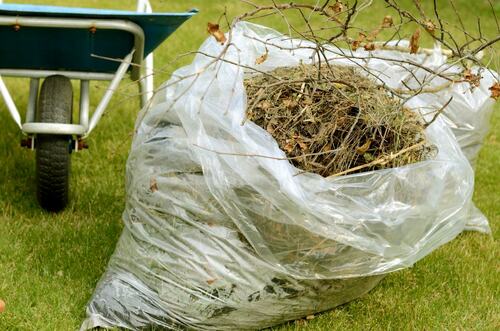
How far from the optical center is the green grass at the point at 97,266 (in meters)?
2.44

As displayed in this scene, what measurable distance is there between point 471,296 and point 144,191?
111 cm

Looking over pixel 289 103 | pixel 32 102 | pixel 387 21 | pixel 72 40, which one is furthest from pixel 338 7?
pixel 32 102

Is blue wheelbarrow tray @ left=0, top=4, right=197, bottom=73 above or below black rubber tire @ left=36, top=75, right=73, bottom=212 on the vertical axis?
above

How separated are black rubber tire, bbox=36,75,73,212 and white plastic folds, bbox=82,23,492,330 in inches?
20.7

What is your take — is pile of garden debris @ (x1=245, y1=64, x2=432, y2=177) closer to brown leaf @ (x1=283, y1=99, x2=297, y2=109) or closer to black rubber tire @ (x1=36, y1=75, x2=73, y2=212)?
brown leaf @ (x1=283, y1=99, x2=297, y2=109)

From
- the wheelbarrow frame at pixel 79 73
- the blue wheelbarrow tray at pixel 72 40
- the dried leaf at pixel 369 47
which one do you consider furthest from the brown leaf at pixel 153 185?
the dried leaf at pixel 369 47

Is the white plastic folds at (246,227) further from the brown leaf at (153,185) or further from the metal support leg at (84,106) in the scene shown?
the metal support leg at (84,106)

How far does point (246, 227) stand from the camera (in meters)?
2.21

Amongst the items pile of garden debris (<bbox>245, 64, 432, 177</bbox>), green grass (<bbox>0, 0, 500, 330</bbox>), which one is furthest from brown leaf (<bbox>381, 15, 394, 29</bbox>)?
green grass (<bbox>0, 0, 500, 330</bbox>)

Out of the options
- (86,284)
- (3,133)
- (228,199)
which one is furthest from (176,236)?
(3,133)

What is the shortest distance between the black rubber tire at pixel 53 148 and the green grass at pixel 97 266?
0.39ft

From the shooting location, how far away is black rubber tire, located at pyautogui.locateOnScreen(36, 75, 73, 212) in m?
2.83

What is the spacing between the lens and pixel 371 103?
8.14 ft

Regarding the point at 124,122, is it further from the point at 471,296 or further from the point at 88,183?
the point at 471,296
